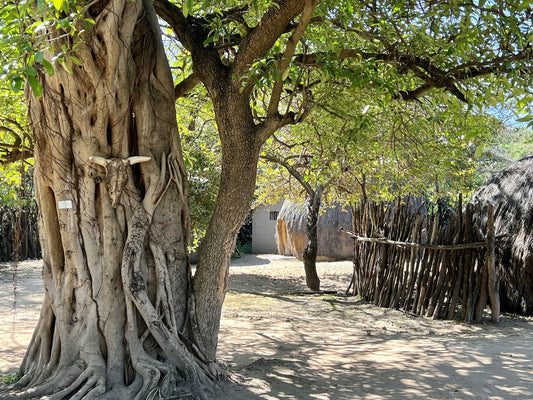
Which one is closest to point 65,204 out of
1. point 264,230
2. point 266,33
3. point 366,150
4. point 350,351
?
point 266,33

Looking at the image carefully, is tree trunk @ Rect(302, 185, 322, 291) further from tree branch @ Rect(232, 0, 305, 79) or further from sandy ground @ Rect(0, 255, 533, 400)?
tree branch @ Rect(232, 0, 305, 79)

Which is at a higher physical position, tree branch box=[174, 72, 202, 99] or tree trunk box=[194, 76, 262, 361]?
tree branch box=[174, 72, 202, 99]

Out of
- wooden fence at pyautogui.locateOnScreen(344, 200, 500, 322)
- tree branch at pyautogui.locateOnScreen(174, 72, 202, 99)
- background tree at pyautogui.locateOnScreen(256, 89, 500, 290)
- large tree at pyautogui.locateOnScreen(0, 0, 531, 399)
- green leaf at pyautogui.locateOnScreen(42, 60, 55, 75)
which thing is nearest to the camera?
green leaf at pyautogui.locateOnScreen(42, 60, 55, 75)

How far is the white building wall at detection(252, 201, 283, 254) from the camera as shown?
67.6 feet

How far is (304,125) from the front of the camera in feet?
26.3

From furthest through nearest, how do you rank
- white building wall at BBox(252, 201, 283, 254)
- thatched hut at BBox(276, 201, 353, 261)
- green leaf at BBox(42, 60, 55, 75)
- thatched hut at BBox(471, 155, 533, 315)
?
white building wall at BBox(252, 201, 283, 254), thatched hut at BBox(276, 201, 353, 261), thatched hut at BBox(471, 155, 533, 315), green leaf at BBox(42, 60, 55, 75)

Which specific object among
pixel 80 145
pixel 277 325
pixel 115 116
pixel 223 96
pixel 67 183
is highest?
pixel 223 96

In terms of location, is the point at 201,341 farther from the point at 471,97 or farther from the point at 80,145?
the point at 471,97

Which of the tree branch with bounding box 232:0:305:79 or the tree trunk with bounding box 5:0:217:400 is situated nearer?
the tree trunk with bounding box 5:0:217:400

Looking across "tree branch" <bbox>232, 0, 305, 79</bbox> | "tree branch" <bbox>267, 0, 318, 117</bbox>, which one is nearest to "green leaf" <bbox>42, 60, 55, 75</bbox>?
"tree branch" <bbox>267, 0, 318, 117</bbox>

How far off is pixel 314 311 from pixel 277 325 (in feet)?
4.83

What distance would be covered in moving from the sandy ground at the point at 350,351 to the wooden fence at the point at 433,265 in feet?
0.90

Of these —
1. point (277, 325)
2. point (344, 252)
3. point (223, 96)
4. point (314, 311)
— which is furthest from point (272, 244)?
point (223, 96)

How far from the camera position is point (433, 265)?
25.4 feet
